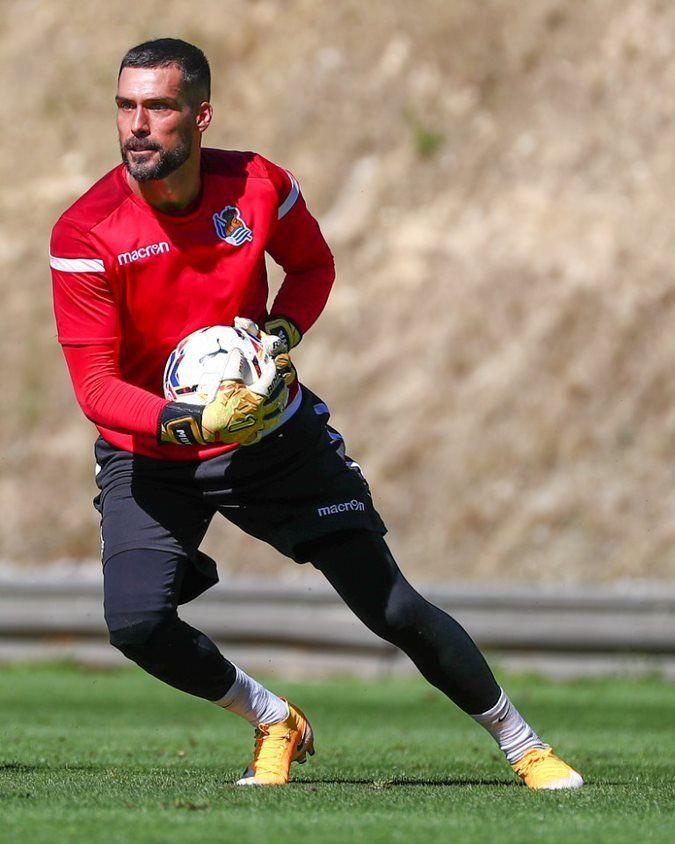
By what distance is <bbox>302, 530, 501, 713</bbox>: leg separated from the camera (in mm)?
6027

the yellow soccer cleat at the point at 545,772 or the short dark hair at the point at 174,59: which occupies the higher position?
the short dark hair at the point at 174,59

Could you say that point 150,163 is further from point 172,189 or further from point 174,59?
point 174,59

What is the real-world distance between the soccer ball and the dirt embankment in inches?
521

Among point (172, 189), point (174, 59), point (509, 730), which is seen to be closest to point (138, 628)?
point (509, 730)

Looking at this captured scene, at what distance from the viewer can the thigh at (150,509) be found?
19.3 feet

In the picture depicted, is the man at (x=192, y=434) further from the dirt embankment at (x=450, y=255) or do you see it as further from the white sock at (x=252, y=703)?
the dirt embankment at (x=450, y=255)

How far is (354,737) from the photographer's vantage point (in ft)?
28.3

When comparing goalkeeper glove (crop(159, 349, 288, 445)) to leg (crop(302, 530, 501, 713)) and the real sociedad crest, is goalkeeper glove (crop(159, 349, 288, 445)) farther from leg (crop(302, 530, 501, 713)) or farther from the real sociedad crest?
leg (crop(302, 530, 501, 713))

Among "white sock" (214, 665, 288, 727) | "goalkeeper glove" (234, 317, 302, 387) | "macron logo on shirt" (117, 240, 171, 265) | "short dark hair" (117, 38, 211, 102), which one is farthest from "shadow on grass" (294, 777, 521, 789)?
"short dark hair" (117, 38, 211, 102)

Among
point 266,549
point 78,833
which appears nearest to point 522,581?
point 266,549

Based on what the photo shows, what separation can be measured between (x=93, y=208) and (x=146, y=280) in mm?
323

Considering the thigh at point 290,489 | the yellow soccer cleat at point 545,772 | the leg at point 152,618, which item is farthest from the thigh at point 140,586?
the yellow soccer cleat at point 545,772

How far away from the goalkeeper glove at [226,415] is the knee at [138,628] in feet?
2.17

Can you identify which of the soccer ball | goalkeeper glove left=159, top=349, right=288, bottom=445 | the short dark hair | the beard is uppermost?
the short dark hair
